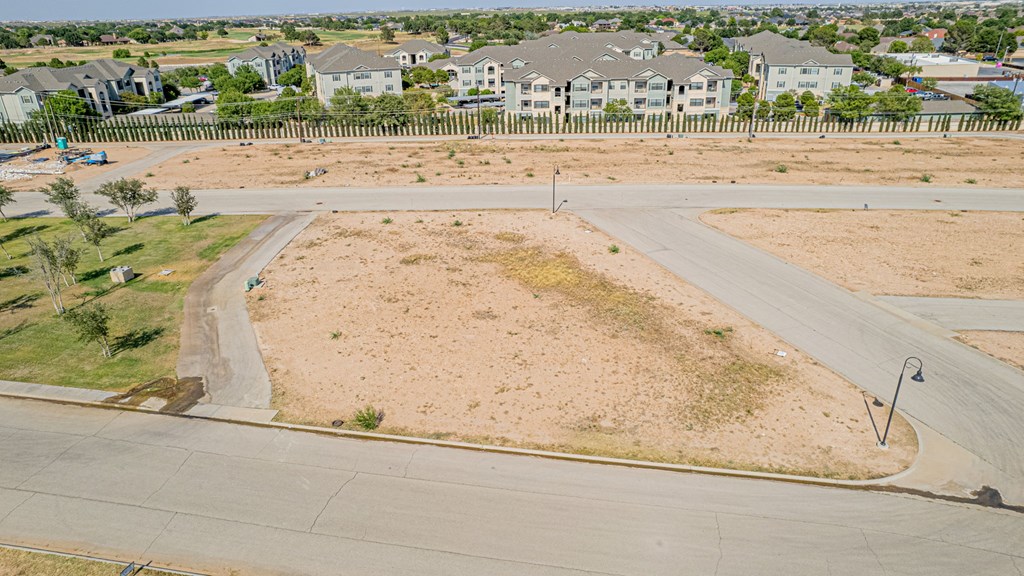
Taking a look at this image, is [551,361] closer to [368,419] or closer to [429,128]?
[368,419]

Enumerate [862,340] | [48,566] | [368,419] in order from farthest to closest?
[862,340]
[368,419]
[48,566]

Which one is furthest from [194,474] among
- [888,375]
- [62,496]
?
[888,375]

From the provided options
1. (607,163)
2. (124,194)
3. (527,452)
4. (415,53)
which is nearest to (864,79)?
(607,163)

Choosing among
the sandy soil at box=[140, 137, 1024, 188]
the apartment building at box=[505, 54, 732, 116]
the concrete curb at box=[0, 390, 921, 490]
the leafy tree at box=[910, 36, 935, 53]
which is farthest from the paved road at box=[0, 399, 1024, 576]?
the leafy tree at box=[910, 36, 935, 53]

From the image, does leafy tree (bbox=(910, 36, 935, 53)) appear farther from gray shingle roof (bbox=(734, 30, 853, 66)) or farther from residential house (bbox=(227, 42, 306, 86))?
residential house (bbox=(227, 42, 306, 86))

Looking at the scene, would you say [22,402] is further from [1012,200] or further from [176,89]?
[176,89]

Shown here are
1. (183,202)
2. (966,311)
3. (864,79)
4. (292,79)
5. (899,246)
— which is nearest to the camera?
(966,311)
